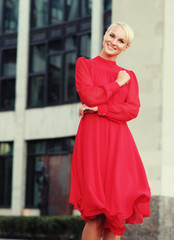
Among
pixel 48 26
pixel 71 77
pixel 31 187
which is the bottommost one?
pixel 31 187

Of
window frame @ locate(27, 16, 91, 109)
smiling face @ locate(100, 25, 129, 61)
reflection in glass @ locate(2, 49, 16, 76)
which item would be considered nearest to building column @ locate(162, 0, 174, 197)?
smiling face @ locate(100, 25, 129, 61)

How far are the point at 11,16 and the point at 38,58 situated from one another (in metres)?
2.45

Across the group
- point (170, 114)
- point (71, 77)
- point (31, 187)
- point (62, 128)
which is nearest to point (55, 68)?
point (71, 77)

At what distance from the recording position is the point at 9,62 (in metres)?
26.5

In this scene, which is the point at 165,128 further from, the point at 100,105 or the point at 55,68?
the point at 55,68

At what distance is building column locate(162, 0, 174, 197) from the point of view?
673 centimetres

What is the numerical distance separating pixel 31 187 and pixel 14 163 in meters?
1.17

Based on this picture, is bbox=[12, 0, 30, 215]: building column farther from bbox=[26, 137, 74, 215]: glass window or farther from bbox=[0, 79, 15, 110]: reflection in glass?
bbox=[0, 79, 15, 110]: reflection in glass

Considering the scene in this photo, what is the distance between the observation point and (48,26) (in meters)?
24.8

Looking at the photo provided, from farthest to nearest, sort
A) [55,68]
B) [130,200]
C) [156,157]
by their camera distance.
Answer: [55,68]
[156,157]
[130,200]

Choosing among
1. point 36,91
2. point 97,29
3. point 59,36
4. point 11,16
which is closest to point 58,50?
point 59,36

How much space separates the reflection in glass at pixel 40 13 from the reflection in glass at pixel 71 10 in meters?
1.22

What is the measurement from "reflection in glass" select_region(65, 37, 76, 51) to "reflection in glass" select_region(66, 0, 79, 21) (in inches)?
31.0

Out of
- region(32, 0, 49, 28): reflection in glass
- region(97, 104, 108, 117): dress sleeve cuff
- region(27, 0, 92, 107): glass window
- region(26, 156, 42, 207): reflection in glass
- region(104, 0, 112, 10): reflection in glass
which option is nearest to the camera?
region(97, 104, 108, 117): dress sleeve cuff
